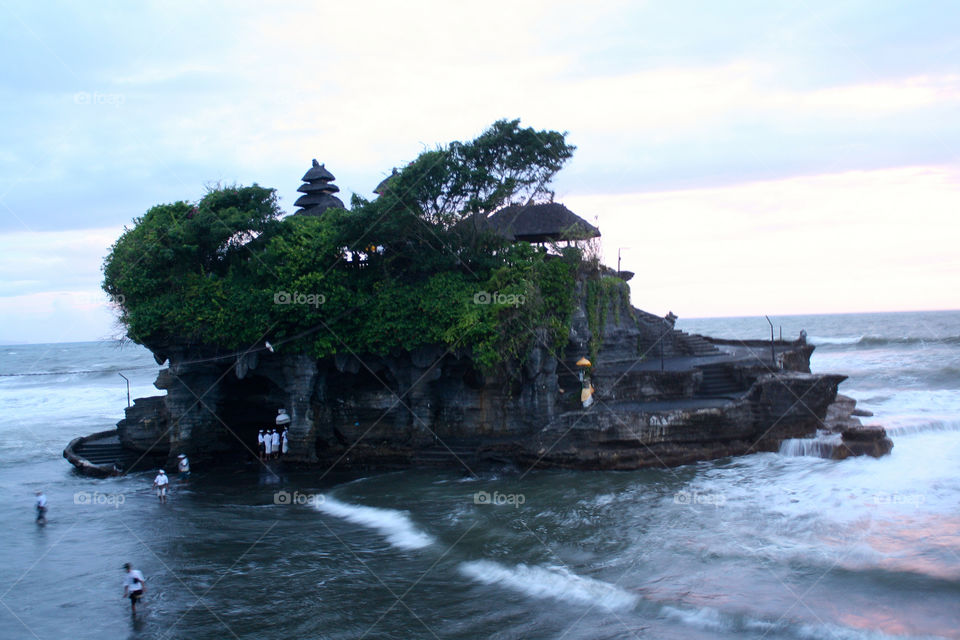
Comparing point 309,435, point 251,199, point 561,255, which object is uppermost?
point 251,199

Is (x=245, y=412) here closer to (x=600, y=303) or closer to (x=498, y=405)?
(x=498, y=405)

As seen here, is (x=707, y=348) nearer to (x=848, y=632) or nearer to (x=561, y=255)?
(x=561, y=255)

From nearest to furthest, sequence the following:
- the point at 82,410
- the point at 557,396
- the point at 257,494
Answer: the point at 257,494, the point at 557,396, the point at 82,410

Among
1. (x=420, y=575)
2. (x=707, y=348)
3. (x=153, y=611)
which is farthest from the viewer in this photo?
(x=707, y=348)

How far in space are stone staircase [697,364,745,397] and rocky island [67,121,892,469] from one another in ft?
0.21

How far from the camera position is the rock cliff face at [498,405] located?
62.2 feet

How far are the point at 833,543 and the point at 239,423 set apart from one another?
18.8 meters

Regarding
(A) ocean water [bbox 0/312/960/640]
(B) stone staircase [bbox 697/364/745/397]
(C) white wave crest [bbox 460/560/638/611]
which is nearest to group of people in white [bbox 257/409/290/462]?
(A) ocean water [bbox 0/312/960/640]

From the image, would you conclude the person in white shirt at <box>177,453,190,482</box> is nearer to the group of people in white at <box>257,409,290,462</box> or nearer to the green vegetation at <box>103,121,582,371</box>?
the group of people in white at <box>257,409,290,462</box>

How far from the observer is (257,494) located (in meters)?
18.6

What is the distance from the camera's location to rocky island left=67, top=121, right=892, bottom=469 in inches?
752

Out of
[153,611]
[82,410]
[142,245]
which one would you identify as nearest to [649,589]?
[153,611]

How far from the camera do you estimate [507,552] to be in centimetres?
1306

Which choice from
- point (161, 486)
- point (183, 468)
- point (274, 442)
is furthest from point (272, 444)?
point (161, 486)
